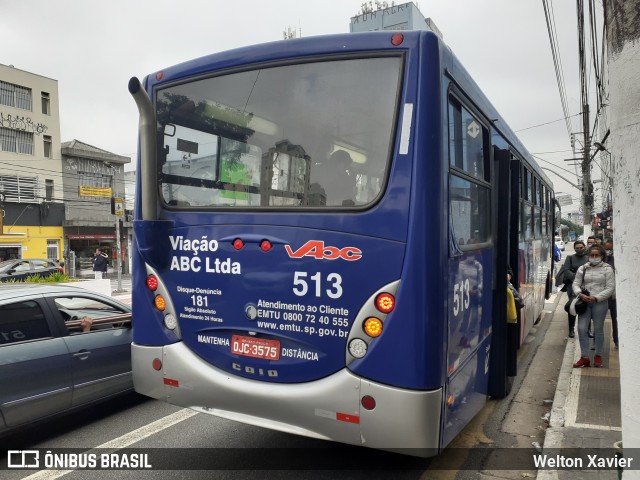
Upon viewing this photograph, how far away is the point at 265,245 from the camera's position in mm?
3467

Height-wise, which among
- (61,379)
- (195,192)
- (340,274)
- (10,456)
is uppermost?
(195,192)

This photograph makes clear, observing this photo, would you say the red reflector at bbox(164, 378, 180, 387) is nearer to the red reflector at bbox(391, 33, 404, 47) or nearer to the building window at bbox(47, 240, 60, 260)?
the red reflector at bbox(391, 33, 404, 47)

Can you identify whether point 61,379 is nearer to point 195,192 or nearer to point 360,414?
point 195,192

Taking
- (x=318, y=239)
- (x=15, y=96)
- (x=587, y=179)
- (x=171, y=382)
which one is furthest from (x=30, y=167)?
(x=318, y=239)

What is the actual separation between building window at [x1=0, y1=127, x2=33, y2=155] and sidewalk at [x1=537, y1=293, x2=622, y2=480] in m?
36.6

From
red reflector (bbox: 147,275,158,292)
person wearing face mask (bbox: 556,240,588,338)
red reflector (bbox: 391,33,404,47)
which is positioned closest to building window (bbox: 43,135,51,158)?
person wearing face mask (bbox: 556,240,588,338)

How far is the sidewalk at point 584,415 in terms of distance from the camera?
4227mm

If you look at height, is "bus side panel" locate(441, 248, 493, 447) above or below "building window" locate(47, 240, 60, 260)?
above

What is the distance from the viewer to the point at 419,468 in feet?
13.3

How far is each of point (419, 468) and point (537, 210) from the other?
5.79m

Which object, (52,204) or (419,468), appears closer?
(419,468)

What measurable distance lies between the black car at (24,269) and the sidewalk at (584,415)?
18090mm

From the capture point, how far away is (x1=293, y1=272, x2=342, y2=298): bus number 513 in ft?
10.5

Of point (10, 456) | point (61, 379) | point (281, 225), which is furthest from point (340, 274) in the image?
point (10, 456)
